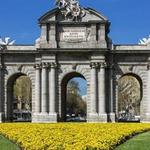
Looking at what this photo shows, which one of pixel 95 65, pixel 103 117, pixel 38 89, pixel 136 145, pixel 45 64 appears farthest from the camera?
pixel 38 89

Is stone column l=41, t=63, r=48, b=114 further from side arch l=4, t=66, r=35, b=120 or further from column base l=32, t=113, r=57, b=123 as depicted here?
side arch l=4, t=66, r=35, b=120

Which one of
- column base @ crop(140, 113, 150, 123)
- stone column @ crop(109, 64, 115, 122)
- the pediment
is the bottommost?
column base @ crop(140, 113, 150, 123)

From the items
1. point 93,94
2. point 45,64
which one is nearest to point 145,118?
point 93,94

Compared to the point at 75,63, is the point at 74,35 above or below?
above

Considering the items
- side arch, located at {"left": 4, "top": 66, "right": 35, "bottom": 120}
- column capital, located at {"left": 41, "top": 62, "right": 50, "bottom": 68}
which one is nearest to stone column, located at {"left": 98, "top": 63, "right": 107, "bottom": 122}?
column capital, located at {"left": 41, "top": 62, "right": 50, "bottom": 68}

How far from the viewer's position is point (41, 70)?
215 ft

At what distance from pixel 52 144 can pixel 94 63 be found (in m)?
37.8

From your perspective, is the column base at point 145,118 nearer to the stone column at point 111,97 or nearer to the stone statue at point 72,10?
the stone column at point 111,97

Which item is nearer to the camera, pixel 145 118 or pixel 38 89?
pixel 38 89

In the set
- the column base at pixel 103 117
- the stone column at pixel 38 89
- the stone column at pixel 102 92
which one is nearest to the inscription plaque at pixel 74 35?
the stone column at pixel 102 92

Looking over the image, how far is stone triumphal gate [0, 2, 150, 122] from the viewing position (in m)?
64.6

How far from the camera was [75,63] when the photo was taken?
6569 cm

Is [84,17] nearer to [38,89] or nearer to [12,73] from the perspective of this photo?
[38,89]

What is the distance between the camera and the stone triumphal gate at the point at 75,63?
64.6 metres
